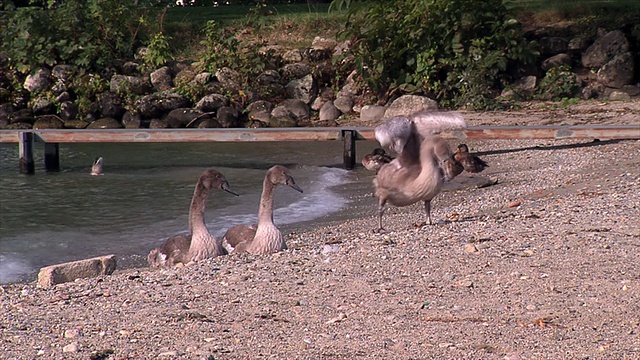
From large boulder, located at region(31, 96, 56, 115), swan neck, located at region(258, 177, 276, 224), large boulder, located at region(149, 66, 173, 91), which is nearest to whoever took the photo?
swan neck, located at region(258, 177, 276, 224)

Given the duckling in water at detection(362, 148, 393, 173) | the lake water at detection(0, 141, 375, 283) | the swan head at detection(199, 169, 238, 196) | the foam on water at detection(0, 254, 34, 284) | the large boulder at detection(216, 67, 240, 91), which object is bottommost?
the foam on water at detection(0, 254, 34, 284)

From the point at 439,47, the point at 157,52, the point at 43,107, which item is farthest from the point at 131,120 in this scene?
the point at 439,47

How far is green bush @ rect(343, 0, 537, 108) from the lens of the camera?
739 inches

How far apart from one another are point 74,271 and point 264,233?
172cm

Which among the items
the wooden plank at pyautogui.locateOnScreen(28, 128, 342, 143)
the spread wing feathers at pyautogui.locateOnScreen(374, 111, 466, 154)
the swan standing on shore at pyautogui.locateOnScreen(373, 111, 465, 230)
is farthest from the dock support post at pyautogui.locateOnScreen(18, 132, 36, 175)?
the spread wing feathers at pyautogui.locateOnScreen(374, 111, 466, 154)

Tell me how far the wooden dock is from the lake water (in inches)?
20.4

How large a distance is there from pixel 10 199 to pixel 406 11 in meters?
9.62

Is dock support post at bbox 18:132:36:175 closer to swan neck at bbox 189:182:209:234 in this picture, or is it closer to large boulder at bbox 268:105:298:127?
large boulder at bbox 268:105:298:127

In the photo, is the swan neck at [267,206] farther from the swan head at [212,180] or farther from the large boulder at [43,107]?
the large boulder at [43,107]

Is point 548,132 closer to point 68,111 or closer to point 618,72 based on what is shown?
point 618,72

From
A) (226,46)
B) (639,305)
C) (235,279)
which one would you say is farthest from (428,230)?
(226,46)

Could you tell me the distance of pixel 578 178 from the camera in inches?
460

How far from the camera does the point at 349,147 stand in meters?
15.1

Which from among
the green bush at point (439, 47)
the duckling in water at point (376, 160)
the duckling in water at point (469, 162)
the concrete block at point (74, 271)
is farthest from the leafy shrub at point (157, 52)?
the concrete block at point (74, 271)
